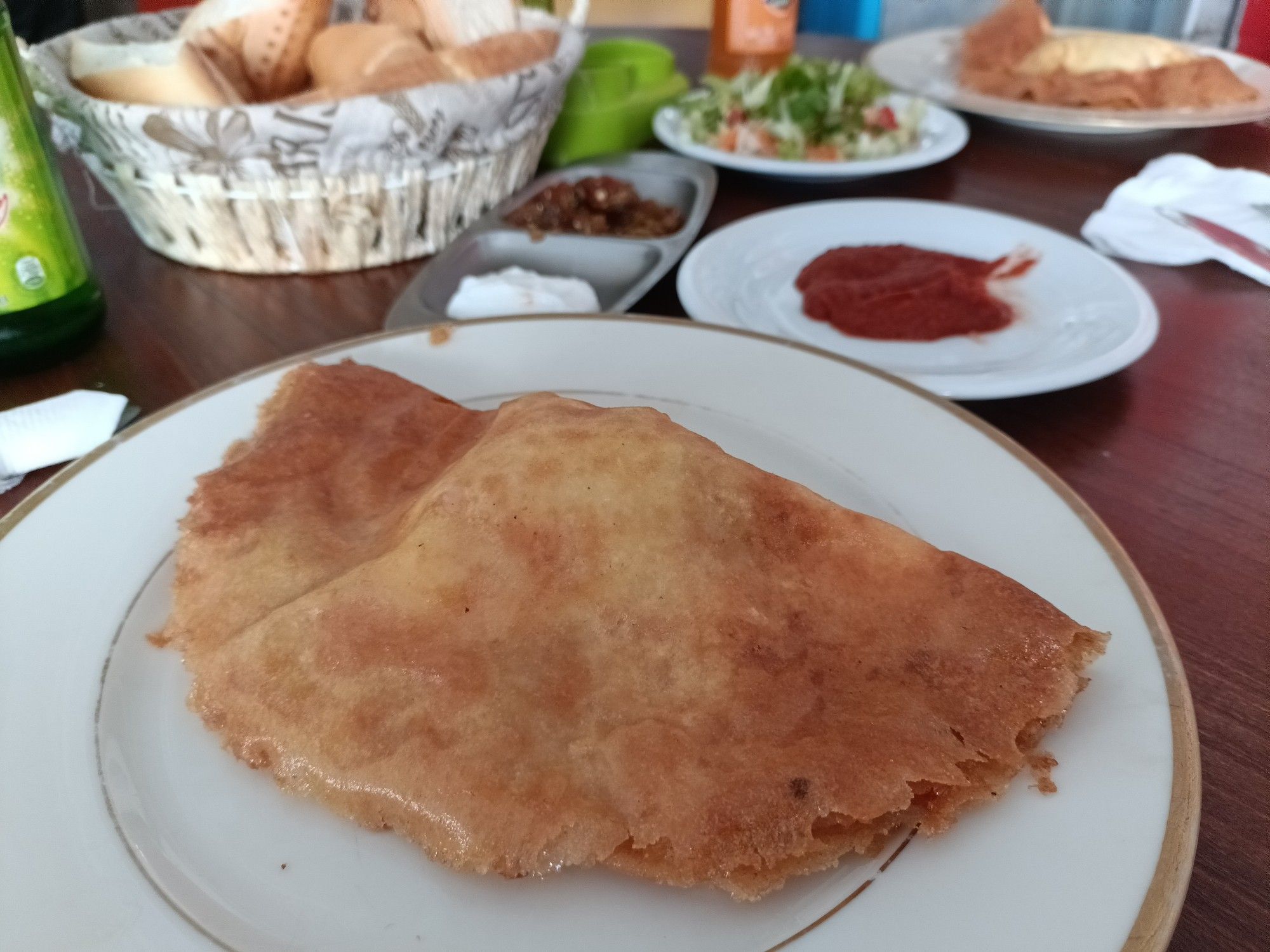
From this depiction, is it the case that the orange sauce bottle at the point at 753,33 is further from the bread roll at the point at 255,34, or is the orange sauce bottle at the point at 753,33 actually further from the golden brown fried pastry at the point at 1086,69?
the bread roll at the point at 255,34

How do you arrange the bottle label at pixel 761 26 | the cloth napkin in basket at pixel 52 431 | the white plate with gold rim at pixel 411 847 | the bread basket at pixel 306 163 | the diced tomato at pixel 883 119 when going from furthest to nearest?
1. the bottle label at pixel 761 26
2. the diced tomato at pixel 883 119
3. the bread basket at pixel 306 163
4. the cloth napkin in basket at pixel 52 431
5. the white plate with gold rim at pixel 411 847

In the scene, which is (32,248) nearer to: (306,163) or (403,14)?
(306,163)

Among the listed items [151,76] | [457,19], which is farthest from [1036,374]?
[151,76]

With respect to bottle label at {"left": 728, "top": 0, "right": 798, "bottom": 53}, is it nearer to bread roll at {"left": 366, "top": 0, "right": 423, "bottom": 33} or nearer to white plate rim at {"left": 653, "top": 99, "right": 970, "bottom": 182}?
white plate rim at {"left": 653, "top": 99, "right": 970, "bottom": 182}

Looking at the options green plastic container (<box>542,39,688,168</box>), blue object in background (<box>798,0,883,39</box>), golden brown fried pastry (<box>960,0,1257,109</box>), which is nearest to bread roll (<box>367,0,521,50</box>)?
green plastic container (<box>542,39,688,168</box>)

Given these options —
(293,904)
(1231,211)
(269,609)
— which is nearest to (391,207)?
(269,609)

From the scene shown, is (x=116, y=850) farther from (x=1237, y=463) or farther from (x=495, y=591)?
(x=1237, y=463)

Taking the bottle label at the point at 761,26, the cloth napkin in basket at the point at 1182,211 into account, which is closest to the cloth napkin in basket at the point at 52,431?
the cloth napkin in basket at the point at 1182,211
